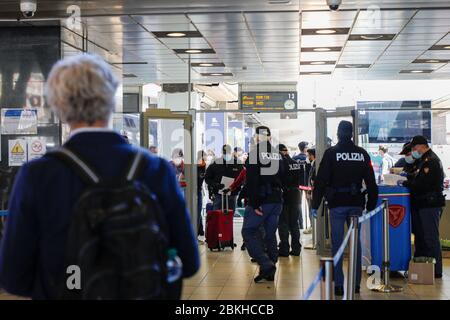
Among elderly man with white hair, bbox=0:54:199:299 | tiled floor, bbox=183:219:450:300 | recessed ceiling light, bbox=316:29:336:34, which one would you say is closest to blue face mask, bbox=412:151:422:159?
tiled floor, bbox=183:219:450:300

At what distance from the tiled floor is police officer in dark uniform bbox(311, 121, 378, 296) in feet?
2.49

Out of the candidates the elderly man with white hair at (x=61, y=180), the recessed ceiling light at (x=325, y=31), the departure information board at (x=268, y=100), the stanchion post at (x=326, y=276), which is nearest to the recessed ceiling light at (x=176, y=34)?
the recessed ceiling light at (x=325, y=31)

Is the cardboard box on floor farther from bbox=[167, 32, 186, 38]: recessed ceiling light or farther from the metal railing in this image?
bbox=[167, 32, 186, 38]: recessed ceiling light

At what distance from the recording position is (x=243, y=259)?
10.2 metres

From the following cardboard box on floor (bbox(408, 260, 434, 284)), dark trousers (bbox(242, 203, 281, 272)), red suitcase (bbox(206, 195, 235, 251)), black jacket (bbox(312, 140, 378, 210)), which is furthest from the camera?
red suitcase (bbox(206, 195, 235, 251))

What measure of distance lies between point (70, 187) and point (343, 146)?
5239mm

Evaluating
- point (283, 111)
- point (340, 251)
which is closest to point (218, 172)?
point (283, 111)

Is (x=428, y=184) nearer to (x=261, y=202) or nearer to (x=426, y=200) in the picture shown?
(x=426, y=200)

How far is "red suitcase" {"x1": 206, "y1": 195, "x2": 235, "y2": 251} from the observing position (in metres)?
11.2

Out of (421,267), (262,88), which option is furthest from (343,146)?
(262,88)

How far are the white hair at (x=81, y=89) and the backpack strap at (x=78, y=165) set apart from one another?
0.11m

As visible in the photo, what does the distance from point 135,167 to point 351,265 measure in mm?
3810

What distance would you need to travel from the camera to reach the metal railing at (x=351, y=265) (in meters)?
3.45
